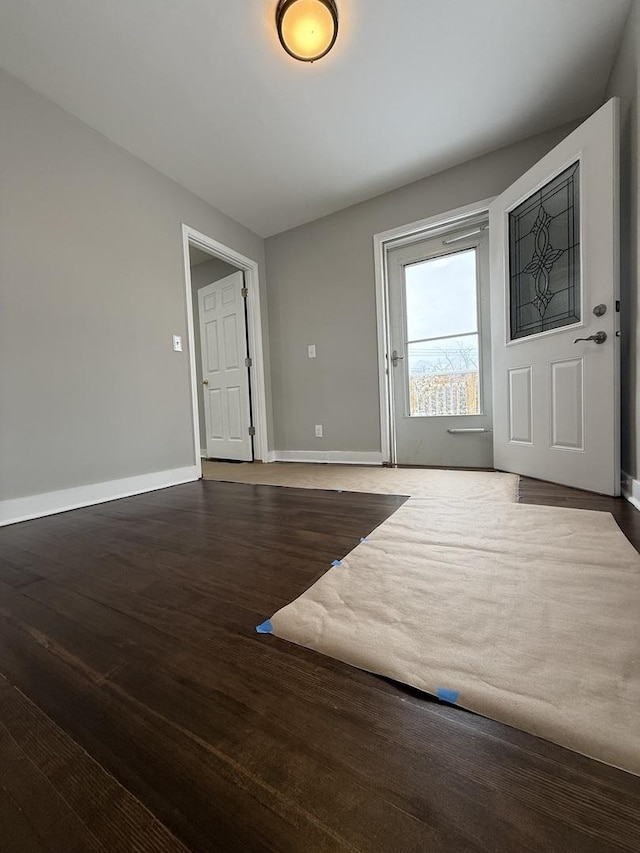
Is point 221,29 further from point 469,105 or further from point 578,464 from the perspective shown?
point 578,464

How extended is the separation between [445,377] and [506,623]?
2383 mm

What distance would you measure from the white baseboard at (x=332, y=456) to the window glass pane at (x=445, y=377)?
54 cm

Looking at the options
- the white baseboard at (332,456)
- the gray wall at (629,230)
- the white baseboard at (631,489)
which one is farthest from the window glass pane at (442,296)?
the white baseboard at (631,489)

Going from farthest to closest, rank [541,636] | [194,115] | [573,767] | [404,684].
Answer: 1. [194,115]
2. [541,636]
3. [404,684]
4. [573,767]

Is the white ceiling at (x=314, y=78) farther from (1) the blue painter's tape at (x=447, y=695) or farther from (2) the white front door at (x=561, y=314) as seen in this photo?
(1) the blue painter's tape at (x=447, y=695)

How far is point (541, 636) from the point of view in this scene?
0.76 metres

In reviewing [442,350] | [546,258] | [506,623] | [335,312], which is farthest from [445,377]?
[506,623]

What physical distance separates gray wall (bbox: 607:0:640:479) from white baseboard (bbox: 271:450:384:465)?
5.70 feet

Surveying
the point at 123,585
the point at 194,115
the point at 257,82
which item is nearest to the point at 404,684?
the point at 123,585

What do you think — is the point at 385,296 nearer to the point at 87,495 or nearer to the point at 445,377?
the point at 445,377

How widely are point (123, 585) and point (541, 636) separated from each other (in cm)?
116

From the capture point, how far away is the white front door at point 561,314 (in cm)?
177

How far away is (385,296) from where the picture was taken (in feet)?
10.0

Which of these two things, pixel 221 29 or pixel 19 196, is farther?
pixel 19 196
